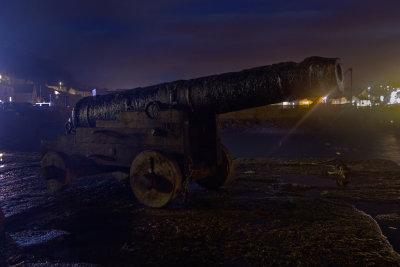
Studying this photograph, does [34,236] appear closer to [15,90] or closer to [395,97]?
[15,90]

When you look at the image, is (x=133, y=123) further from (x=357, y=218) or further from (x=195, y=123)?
(x=357, y=218)

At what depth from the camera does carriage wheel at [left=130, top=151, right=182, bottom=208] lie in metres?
4.98

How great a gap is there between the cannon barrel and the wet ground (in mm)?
1653

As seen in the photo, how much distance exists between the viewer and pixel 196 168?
534 cm

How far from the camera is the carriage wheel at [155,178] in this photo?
4977 millimetres

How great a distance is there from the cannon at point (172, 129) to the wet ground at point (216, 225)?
44 centimetres

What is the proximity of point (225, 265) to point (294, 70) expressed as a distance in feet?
8.96

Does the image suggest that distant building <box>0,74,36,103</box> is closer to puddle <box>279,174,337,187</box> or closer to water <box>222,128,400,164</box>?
water <box>222,128,400,164</box>

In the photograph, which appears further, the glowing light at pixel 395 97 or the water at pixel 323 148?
the glowing light at pixel 395 97

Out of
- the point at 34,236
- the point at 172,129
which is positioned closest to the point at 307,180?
the point at 172,129

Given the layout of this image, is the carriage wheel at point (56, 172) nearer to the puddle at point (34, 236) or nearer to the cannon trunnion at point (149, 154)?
the cannon trunnion at point (149, 154)

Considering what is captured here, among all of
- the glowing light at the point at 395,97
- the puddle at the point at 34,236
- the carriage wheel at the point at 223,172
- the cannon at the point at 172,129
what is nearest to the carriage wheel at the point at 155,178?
the cannon at the point at 172,129

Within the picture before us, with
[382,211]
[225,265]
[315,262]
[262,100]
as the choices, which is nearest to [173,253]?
[225,265]

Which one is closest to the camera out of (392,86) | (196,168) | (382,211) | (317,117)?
(382,211)
